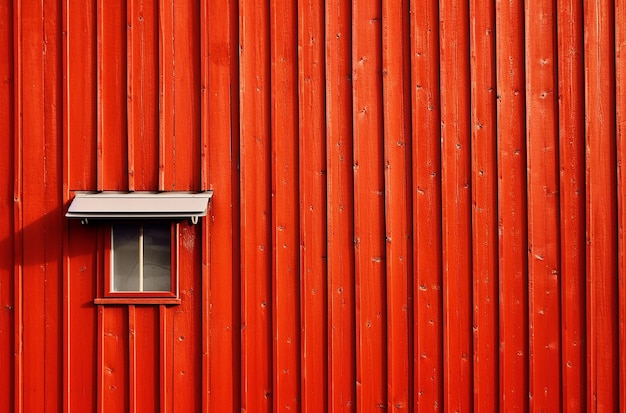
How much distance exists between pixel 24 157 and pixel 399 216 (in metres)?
2.64

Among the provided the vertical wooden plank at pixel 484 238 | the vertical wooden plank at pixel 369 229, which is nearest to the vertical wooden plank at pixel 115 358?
the vertical wooden plank at pixel 369 229

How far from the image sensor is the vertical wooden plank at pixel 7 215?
14.2 ft

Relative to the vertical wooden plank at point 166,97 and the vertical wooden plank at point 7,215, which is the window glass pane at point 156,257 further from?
the vertical wooden plank at point 7,215

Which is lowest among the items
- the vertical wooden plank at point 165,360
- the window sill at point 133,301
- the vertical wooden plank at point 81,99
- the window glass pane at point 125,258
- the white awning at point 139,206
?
the vertical wooden plank at point 165,360

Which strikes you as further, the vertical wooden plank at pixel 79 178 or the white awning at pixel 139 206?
the vertical wooden plank at pixel 79 178

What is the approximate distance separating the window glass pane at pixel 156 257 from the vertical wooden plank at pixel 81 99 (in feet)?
1.72

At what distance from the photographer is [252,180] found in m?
4.38

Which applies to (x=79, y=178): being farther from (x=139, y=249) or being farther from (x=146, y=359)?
(x=146, y=359)

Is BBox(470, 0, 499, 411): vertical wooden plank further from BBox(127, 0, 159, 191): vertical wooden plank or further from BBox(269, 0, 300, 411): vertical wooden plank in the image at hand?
BBox(127, 0, 159, 191): vertical wooden plank

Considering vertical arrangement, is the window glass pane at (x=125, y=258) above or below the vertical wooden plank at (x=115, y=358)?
above

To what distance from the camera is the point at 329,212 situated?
436 cm

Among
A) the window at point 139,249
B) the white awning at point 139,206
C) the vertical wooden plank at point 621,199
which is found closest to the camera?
the white awning at point 139,206

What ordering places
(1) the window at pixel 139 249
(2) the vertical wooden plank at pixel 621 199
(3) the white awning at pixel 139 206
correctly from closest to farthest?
1. (3) the white awning at pixel 139 206
2. (1) the window at pixel 139 249
3. (2) the vertical wooden plank at pixel 621 199

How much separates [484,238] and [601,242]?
811 mm
